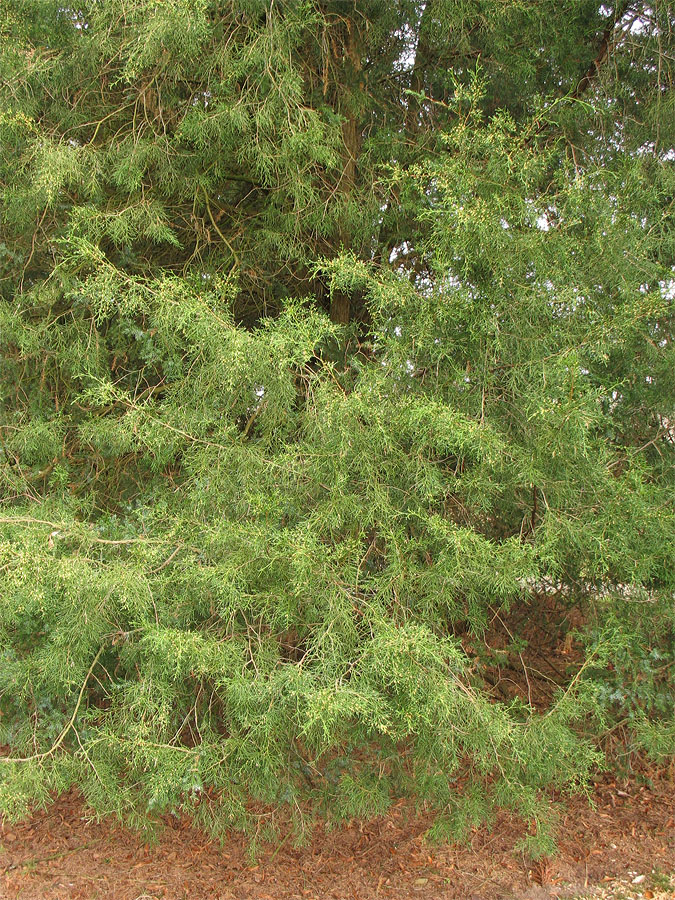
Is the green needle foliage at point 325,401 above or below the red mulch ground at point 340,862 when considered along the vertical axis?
above

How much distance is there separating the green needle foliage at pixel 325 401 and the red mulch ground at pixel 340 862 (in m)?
0.35

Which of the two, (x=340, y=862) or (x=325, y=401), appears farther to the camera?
(x=340, y=862)

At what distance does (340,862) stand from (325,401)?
320 cm

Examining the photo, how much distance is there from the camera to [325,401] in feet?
12.6

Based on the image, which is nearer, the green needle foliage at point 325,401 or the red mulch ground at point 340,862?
the green needle foliage at point 325,401

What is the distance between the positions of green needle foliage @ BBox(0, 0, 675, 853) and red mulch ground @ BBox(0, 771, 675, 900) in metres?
0.35

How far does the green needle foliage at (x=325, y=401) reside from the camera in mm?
3697

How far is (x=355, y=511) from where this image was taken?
3.79m

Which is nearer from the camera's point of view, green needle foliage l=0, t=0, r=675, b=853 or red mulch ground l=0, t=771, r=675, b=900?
green needle foliage l=0, t=0, r=675, b=853

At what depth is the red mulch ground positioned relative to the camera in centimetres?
458

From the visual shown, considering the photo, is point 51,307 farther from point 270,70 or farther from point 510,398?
point 510,398

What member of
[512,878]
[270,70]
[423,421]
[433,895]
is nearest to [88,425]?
[423,421]

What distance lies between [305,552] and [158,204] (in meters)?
2.55

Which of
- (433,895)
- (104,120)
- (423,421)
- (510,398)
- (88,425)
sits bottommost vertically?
(433,895)
